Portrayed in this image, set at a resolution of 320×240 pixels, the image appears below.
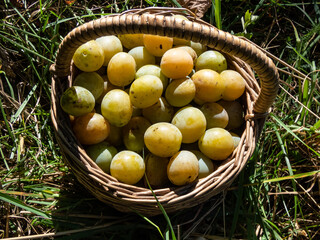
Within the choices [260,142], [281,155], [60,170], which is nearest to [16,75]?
[60,170]

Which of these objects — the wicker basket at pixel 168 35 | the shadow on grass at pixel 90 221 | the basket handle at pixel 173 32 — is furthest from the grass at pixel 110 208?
the basket handle at pixel 173 32

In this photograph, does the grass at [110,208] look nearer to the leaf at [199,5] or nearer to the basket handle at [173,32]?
the leaf at [199,5]

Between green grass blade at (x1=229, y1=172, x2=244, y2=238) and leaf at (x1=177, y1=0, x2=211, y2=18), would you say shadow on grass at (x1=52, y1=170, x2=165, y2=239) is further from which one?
leaf at (x1=177, y1=0, x2=211, y2=18)

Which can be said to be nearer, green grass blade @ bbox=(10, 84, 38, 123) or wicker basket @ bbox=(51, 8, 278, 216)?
wicker basket @ bbox=(51, 8, 278, 216)

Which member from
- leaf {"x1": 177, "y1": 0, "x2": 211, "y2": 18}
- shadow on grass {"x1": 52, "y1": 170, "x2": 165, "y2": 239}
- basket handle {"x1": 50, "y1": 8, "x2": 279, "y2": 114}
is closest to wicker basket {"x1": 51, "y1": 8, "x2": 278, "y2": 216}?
basket handle {"x1": 50, "y1": 8, "x2": 279, "y2": 114}

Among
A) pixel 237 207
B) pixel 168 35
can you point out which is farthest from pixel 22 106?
pixel 237 207

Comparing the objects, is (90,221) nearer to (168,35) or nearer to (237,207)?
(237,207)

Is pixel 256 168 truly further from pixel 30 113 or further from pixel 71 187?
pixel 30 113
